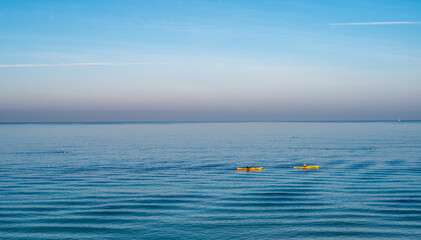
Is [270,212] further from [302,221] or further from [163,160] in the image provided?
[163,160]

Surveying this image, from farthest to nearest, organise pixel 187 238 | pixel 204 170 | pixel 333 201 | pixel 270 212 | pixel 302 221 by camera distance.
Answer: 1. pixel 204 170
2. pixel 333 201
3. pixel 270 212
4. pixel 302 221
5. pixel 187 238

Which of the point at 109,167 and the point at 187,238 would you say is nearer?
the point at 187,238

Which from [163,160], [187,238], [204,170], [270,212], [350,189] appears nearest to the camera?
[187,238]

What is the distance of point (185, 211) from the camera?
42.8 meters

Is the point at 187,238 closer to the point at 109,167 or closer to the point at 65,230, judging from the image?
the point at 65,230

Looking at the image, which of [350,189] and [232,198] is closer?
[232,198]

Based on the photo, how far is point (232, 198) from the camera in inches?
1935

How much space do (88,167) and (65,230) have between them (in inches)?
1706

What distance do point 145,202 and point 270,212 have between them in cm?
1426

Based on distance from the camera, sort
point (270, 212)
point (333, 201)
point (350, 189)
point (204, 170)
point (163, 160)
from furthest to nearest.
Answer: point (163, 160), point (204, 170), point (350, 189), point (333, 201), point (270, 212)

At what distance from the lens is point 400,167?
250 ft

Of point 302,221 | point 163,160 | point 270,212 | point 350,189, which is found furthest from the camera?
point 163,160

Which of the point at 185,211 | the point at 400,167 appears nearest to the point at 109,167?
the point at 185,211

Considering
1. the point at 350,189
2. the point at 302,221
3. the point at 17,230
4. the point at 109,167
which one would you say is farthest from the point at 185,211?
the point at 109,167
